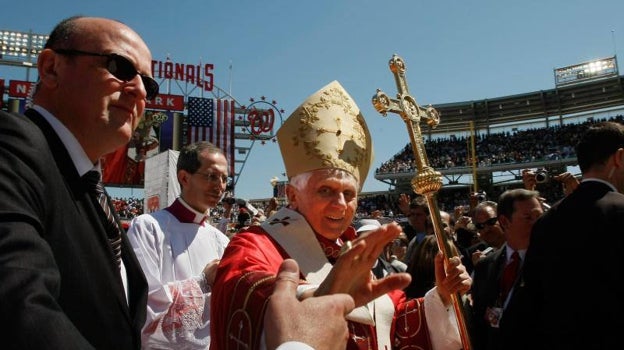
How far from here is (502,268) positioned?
166 inches

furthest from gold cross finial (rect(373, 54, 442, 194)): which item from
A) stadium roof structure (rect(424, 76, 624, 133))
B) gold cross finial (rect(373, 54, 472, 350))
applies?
stadium roof structure (rect(424, 76, 624, 133))

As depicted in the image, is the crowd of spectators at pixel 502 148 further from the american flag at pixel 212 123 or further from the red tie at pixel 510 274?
the red tie at pixel 510 274

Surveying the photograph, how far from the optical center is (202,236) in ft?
12.2

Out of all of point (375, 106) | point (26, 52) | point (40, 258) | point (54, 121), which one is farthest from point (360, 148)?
point (26, 52)

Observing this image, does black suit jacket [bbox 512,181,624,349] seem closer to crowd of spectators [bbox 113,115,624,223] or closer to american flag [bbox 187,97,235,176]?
american flag [bbox 187,97,235,176]

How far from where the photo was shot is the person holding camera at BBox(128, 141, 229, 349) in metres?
3.06

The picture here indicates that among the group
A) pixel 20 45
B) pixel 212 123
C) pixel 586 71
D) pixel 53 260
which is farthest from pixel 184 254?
pixel 586 71

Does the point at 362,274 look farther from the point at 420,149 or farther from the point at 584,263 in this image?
the point at 584,263

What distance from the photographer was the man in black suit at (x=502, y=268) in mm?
4023

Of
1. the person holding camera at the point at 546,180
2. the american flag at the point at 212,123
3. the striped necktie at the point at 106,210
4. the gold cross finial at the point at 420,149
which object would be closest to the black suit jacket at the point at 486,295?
the person holding camera at the point at 546,180

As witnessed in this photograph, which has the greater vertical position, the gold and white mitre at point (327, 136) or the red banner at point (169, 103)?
the red banner at point (169, 103)

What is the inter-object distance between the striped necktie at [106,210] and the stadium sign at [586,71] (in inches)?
1789

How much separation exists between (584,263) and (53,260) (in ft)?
9.85

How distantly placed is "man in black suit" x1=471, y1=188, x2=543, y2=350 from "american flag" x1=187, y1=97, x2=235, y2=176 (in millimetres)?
23331
